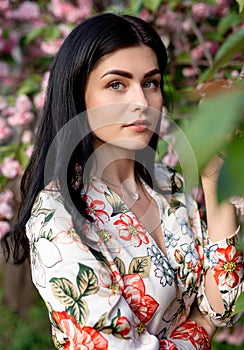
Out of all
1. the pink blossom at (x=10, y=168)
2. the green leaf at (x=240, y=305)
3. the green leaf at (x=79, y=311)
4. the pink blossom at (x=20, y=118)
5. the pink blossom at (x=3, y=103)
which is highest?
the green leaf at (x=79, y=311)

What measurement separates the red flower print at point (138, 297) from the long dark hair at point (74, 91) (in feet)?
0.54

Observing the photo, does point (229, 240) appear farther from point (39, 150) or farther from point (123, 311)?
point (39, 150)

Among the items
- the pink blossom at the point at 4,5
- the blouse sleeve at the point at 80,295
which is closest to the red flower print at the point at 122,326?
the blouse sleeve at the point at 80,295

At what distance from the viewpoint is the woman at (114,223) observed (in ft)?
4.33

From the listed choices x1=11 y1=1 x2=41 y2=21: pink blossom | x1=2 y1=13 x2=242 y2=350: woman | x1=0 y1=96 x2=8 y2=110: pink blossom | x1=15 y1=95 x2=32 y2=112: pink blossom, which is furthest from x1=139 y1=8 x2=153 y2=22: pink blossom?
x1=2 y1=13 x2=242 y2=350: woman

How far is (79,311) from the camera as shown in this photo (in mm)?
1301

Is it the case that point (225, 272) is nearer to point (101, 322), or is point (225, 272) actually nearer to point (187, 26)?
point (101, 322)

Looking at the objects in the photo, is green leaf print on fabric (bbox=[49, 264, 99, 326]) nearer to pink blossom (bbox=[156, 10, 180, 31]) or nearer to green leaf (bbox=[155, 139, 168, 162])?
green leaf (bbox=[155, 139, 168, 162])

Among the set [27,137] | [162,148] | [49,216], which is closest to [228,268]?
[49,216]

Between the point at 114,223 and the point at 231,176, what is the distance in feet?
3.31

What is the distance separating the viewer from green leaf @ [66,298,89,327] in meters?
1.30

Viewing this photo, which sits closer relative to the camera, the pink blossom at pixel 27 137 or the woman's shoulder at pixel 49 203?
the woman's shoulder at pixel 49 203

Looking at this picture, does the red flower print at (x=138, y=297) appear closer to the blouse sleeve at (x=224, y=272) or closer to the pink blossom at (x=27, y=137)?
the blouse sleeve at (x=224, y=272)

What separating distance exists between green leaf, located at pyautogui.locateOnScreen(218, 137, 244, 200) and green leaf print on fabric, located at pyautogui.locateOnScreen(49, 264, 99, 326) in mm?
861
